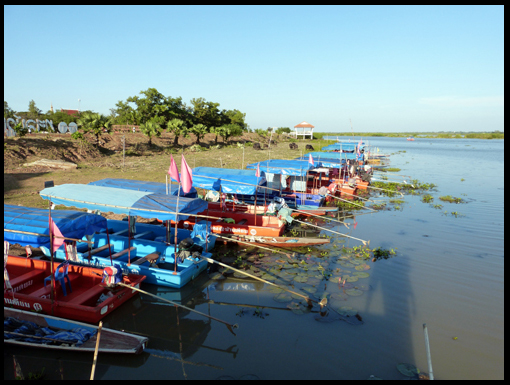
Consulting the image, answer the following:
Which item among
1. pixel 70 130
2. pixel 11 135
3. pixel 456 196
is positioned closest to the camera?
pixel 456 196

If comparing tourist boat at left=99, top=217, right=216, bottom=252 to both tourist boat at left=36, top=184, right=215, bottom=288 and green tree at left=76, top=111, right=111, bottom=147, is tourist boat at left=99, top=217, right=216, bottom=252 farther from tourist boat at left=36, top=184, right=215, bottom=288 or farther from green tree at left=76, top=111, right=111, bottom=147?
green tree at left=76, top=111, right=111, bottom=147

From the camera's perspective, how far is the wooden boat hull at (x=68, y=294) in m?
8.28

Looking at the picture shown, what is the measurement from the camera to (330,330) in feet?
28.7

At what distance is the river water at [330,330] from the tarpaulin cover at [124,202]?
2.55 m

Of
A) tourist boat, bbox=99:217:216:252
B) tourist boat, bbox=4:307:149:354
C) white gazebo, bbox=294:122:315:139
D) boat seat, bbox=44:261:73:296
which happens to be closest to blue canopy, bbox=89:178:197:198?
tourist boat, bbox=99:217:216:252

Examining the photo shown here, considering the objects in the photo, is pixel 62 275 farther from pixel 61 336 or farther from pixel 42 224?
pixel 61 336

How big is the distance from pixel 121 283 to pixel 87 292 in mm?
1125

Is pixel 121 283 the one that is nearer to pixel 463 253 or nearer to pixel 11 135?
pixel 463 253

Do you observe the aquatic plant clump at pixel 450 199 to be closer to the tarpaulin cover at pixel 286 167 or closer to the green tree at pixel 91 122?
the tarpaulin cover at pixel 286 167

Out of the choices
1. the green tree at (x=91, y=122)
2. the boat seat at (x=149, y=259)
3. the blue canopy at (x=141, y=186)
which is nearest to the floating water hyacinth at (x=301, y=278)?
the boat seat at (x=149, y=259)

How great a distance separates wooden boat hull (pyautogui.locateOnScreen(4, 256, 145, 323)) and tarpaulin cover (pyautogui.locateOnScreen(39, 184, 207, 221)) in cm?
200
